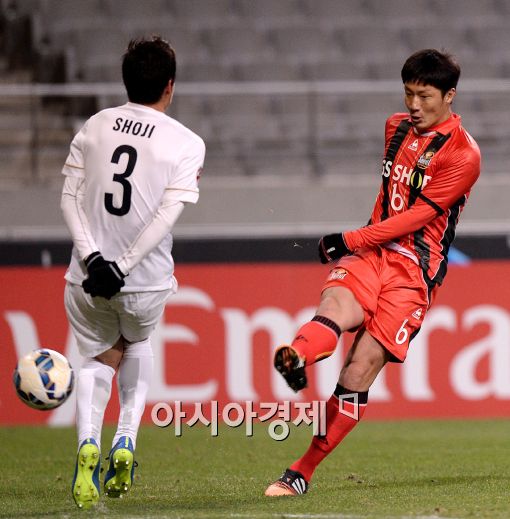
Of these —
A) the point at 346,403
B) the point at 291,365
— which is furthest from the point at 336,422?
the point at 291,365

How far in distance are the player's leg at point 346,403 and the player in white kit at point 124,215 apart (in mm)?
869

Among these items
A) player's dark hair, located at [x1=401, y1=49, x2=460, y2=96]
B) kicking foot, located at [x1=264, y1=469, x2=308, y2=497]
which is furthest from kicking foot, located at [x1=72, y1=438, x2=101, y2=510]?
player's dark hair, located at [x1=401, y1=49, x2=460, y2=96]

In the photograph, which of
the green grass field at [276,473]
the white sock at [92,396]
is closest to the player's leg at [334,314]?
the green grass field at [276,473]

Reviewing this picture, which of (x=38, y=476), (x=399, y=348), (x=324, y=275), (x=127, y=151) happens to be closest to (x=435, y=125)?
(x=399, y=348)

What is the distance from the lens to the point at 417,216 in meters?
5.44

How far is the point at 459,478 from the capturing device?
607cm

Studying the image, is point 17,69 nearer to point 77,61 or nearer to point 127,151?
point 77,61

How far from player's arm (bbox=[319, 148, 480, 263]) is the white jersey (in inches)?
33.2

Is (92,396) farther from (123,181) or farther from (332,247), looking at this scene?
(332,247)

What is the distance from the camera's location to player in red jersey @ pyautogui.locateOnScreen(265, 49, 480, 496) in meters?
5.38

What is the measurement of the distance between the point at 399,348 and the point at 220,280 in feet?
14.3

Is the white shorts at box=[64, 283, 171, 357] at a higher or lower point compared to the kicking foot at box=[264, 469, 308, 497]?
higher

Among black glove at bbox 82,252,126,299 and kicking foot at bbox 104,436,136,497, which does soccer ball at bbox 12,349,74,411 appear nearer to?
kicking foot at bbox 104,436,136,497

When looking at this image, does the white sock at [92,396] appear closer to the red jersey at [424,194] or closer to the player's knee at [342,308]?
the player's knee at [342,308]
